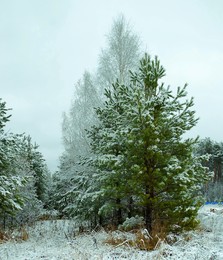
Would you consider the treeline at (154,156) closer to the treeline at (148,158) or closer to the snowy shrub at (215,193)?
the treeline at (148,158)

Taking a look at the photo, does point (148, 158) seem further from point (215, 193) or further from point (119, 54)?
point (215, 193)

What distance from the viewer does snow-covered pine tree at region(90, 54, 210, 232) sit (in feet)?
24.9

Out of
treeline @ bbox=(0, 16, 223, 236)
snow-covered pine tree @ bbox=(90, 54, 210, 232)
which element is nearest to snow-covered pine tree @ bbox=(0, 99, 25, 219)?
treeline @ bbox=(0, 16, 223, 236)

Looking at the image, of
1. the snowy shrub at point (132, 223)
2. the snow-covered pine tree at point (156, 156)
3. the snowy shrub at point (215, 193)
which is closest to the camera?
the snow-covered pine tree at point (156, 156)

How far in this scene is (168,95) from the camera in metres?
8.18

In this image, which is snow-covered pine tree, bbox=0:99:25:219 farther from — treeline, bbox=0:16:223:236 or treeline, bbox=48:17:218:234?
treeline, bbox=48:17:218:234

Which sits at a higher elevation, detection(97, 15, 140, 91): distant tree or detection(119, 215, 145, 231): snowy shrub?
detection(97, 15, 140, 91): distant tree

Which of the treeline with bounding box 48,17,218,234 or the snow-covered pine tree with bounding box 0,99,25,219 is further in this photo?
the snow-covered pine tree with bounding box 0,99,25,219

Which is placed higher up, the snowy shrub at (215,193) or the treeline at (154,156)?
the treeline at (154,156)

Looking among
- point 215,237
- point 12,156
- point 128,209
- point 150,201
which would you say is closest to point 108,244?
point 150,201

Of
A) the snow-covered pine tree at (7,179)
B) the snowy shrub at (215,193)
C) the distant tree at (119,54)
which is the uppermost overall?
the distant tree at (119,54)

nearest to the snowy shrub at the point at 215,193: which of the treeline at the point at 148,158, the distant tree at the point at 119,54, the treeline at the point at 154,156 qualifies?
the distant tree at the point at 119,54

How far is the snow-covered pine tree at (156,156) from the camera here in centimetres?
758

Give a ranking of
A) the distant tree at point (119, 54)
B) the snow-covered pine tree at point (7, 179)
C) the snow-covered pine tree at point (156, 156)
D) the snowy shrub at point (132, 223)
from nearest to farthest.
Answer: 1. the snow-covered pine tree at point (156, 156)
2. the snowy shrub at point (132, 223)
3. the snow-covered pine tree at point (7, 179)
4. the distant tree at point (119, 54)
